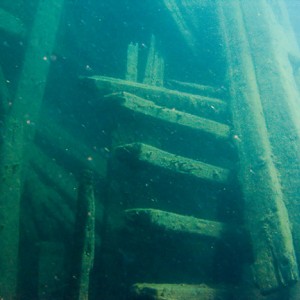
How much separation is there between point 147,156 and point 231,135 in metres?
1.16

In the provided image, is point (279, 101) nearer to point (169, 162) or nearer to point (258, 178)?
point (258, 178)

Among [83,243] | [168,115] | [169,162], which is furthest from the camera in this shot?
[168,115]

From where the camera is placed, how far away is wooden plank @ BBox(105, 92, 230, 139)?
297cm

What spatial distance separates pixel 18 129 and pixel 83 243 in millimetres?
1506

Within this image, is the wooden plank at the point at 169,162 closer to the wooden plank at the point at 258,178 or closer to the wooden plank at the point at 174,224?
the wooden plank at the point at 258,178

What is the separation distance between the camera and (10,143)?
10.0 feet

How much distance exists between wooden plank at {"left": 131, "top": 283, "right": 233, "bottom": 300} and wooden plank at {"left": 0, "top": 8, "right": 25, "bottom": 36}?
10.7 feet

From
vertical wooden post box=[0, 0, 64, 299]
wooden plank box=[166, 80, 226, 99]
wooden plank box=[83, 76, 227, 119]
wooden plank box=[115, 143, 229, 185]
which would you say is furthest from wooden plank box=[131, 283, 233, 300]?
wooden plank box=[166, 80, 226, 99]

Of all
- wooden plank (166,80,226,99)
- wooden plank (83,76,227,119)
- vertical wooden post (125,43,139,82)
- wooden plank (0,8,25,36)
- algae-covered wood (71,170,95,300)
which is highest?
wooden plank (0,8,25,36)

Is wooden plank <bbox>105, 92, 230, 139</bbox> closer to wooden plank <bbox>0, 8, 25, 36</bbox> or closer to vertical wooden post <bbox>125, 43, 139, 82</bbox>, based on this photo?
vertical wooden post <bbox>125, 43, 139, 82</bbox>

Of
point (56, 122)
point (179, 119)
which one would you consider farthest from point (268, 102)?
point (56, 122)

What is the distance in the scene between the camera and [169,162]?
276 cm

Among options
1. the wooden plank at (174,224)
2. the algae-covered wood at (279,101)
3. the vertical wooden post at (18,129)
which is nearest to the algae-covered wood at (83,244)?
the wooden plank at (174,224)

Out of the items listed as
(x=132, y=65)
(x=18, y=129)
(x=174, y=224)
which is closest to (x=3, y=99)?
(x=18, y=129)
